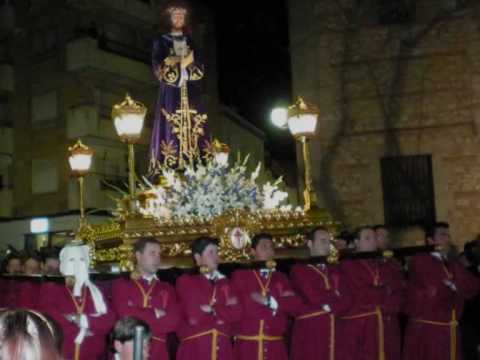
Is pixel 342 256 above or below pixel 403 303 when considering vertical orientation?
above

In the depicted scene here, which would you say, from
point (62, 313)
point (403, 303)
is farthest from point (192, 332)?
point (403, 303)

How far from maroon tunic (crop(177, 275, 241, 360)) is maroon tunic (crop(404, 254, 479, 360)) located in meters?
2.46

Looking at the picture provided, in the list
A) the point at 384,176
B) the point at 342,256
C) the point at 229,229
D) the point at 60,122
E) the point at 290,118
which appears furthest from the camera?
the point at 60,122

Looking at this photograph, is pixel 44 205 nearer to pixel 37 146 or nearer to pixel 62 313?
pixel 37 146

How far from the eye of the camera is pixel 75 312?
252 inches

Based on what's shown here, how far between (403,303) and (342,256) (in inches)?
39.5

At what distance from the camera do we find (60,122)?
2764 centimetres

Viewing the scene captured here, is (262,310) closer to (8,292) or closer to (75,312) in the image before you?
(75,312)

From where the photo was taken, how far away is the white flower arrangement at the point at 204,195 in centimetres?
963

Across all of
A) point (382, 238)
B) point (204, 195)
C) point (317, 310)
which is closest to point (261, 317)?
point (317, 310)

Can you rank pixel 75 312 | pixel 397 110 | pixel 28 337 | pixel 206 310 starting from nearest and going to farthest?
pixel 28 337
pixel 75 312
pixel 206 310
pixel 397 110

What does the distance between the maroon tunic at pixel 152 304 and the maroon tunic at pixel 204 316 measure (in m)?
0.15

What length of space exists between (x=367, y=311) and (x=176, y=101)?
18.2 feet

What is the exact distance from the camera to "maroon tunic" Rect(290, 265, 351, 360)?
7309mm
